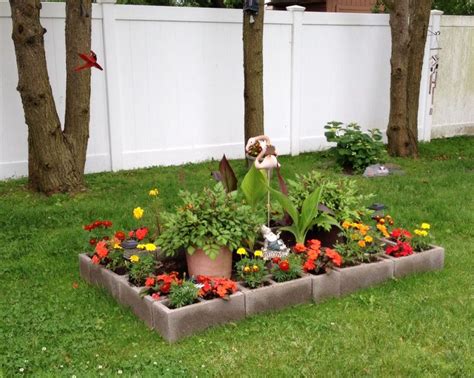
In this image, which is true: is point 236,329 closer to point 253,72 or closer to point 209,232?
point 209,232

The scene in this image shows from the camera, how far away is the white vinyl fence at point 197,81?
24.6 ft

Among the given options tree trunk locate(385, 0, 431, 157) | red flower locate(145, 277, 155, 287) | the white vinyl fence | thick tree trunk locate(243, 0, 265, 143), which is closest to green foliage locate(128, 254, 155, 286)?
red flower locate(145, 277, 155, 287)

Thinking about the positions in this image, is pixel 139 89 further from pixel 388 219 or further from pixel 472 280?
pixel 472 280

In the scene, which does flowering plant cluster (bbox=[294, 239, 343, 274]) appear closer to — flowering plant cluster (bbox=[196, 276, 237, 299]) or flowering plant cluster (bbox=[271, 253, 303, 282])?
flowering plant cluster (bbox=[271, 253, 303, 282])

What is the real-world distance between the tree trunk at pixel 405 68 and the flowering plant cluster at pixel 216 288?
6.03 m

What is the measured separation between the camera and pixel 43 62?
6.46m

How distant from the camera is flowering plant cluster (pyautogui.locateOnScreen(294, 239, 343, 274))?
425 cm

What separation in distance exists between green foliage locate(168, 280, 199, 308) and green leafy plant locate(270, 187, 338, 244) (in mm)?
1068

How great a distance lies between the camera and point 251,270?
162 inches

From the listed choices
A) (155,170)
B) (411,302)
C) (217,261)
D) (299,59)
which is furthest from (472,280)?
(299,59)

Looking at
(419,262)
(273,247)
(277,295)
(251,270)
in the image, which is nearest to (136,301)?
(251,270)

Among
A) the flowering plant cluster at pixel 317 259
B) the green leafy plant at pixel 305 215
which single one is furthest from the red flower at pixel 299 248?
the green leafy plant at pixel 305 215

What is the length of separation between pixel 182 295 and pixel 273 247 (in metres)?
0.92

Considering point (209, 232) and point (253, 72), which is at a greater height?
point (253, 72)
